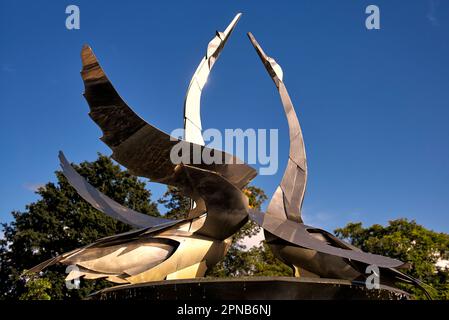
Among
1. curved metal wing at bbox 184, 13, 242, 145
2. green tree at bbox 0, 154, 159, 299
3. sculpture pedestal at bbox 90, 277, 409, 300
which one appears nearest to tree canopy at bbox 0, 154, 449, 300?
green tree at bbox 0, 154, 159, 299

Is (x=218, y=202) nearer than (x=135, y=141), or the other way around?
(x=135, y=141)

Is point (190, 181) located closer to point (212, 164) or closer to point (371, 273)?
point (212, 164)

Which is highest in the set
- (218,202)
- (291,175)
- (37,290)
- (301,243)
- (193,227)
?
(291,175)

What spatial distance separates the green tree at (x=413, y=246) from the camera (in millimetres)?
25094

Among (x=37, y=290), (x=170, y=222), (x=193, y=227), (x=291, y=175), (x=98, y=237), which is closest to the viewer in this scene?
(x=193, y=227)

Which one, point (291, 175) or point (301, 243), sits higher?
point (291, 175)

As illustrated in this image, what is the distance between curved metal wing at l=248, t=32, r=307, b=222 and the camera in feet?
38.8

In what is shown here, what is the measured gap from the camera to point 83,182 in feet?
41.9

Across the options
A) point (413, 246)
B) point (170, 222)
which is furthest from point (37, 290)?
point (413, 246)

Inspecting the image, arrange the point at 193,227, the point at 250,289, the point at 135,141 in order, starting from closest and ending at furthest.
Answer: the point at 250,289
the point at 135,141
the point at 193,227

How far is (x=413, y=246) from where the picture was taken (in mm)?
26734

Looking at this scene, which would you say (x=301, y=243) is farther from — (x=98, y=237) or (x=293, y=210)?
(x=98, y=237)

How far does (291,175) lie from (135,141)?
13.2ft

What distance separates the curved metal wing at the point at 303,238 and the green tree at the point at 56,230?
16802 millimetres
